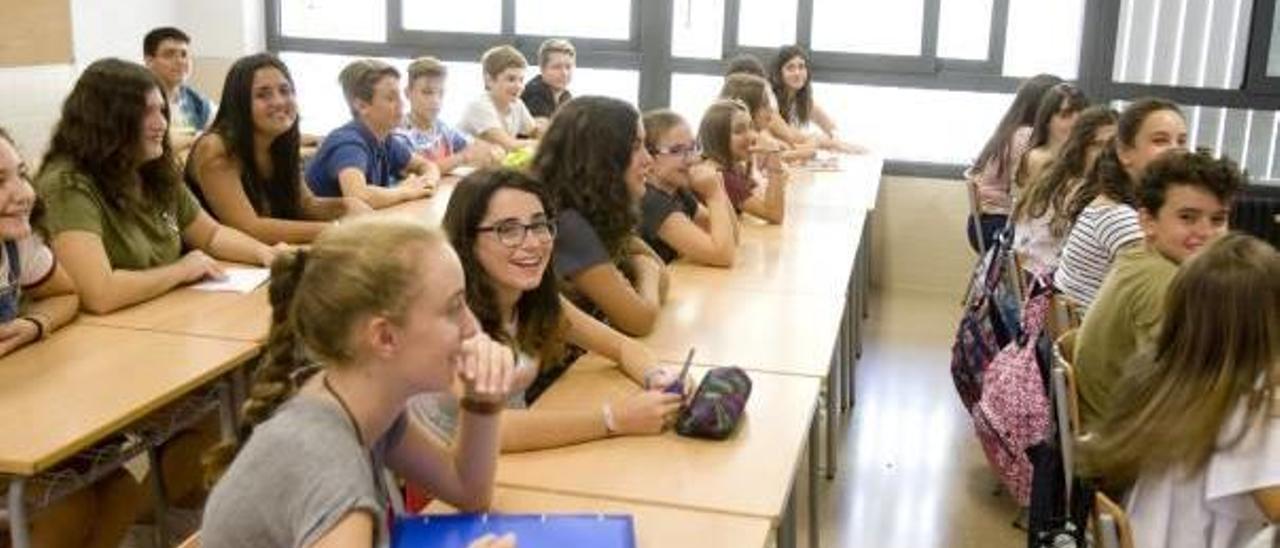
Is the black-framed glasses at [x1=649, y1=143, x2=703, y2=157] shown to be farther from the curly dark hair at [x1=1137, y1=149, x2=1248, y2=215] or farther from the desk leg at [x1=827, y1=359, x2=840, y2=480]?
the curly dark hair at [x1=1137, y1=149, x2=1248, y2=215]

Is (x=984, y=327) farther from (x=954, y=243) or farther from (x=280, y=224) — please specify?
(x=954, y=243)

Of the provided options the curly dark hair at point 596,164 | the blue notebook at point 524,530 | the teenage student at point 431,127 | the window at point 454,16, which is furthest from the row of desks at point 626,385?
the window at point 454,16

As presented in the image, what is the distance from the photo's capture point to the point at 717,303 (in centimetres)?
313

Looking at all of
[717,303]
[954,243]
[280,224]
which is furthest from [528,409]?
[954,243]

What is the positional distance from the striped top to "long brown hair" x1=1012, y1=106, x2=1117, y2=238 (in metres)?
0.49

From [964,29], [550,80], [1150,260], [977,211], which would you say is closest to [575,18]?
[550,80]

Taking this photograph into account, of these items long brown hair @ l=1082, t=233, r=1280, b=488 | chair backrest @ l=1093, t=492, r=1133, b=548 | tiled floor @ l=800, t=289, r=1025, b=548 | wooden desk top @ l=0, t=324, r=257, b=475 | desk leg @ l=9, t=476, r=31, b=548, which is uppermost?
long brown hair @ l=1082, t=233, r=1280, b=488

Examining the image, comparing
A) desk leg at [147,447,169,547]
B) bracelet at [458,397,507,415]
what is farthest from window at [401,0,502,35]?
bracelet at [458,397,507,415]

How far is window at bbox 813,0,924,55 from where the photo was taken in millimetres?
6391

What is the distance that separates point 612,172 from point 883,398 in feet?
7.18

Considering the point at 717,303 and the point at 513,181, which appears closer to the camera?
the point at 513,181

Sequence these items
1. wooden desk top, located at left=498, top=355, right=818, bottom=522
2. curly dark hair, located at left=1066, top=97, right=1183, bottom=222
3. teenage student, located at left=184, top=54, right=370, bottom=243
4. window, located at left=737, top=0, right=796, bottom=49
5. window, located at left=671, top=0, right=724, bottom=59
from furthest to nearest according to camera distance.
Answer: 1. window, located at left=671, top=0, right=724, bottom=59
2. window, located at left=737, top=0, right=796, bottom=49
3. teenage student, located at left=184, top=54, right=370, bottom=243
4. curly dark hair, located at left=1066, top=97, right=1183, bottom=222
5. wooden desk top, located at left=498, top=355, right=818, bottom=522

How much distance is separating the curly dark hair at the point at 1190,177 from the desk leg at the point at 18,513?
2419mm

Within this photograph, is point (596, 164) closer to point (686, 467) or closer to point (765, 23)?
point (686, 467)
